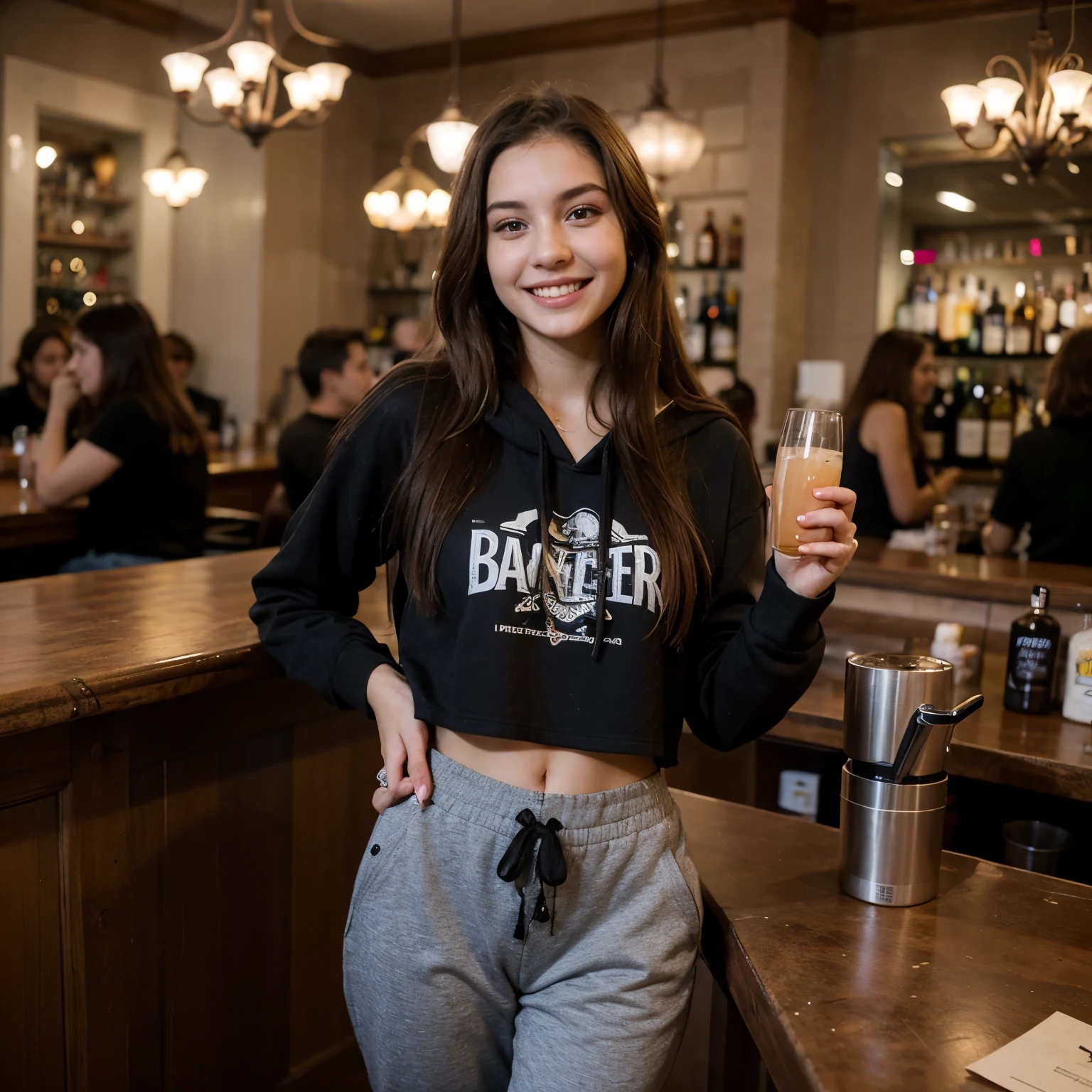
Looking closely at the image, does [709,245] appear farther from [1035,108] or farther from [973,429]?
[1035,108]

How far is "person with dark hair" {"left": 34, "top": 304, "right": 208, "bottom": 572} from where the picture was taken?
142 inches

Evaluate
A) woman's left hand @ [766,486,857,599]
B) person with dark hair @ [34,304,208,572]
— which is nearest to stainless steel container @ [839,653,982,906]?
woman's left hand @ [766,486,857,599]

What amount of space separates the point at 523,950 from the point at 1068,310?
17.3ft

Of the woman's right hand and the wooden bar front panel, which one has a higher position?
the woman's right hand

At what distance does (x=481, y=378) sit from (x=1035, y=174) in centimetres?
323

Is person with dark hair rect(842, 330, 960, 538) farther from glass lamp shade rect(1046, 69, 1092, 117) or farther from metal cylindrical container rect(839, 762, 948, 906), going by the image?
metal cylindrical container rect(839, 762, 948, 906)

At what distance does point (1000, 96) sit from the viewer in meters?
3.86

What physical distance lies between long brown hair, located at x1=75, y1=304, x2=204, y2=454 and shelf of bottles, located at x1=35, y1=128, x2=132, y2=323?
343 centimetres

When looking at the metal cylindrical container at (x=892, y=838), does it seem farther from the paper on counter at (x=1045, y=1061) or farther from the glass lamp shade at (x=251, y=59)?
the glass lamp shade at (x=251, y=59)

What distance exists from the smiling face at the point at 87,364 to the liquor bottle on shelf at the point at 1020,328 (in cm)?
423

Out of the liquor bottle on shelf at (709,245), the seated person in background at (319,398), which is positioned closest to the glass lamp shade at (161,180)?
the seated person in background at (319,398)

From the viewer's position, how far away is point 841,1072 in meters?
1.14

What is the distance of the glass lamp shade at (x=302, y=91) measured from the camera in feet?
16.4

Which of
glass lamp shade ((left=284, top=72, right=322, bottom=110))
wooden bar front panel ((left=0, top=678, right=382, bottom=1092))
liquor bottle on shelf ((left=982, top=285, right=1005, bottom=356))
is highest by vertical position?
glass lamp shade ((left=284, top=72, right=322, bottom=110))
